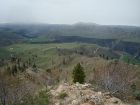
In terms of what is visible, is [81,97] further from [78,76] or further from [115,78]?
[78,76]

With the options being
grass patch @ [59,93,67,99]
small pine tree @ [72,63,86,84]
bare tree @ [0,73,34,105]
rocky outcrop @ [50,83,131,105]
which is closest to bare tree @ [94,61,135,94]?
rocky outcrop @ [50,83,131,105]

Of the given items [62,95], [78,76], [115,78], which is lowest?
[78,76]

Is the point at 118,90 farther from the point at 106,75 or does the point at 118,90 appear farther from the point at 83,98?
the point at 83,98

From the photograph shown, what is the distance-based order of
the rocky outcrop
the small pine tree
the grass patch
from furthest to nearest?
the small pine tree
the grass patch
the rocky outcrop

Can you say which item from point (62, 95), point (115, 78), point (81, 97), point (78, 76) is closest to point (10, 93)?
point (62, 95)

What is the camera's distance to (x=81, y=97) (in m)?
12.6

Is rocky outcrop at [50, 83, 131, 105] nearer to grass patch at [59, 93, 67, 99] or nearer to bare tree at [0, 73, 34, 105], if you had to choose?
grass patch at [59, 93, 67, 99]

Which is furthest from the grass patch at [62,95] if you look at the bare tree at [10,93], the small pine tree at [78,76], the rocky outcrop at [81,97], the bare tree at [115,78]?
the small pine tree at [78,76]

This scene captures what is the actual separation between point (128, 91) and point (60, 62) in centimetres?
17518

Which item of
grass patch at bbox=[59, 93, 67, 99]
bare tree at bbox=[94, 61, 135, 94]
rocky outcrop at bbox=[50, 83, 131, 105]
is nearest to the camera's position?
rocky outcrop at bbox=[50, 83, 131, 105]

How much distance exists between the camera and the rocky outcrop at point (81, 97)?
1178cm

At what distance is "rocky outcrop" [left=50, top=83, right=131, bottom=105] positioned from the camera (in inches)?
464

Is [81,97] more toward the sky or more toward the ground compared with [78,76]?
more toward the sky

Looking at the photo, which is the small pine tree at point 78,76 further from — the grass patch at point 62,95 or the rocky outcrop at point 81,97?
the grass patch at point 62,95
